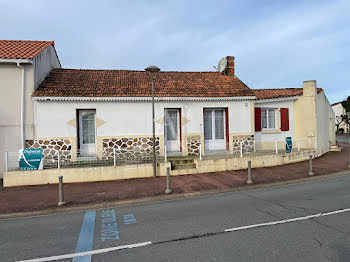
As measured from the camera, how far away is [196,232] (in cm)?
430

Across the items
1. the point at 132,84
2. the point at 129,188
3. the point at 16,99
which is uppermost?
the point at 132,84

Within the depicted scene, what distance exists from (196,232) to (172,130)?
25.0 ft

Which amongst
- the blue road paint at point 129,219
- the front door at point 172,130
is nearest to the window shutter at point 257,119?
the front door at point 172,130

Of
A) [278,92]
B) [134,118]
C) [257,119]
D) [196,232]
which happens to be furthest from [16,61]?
[278,92]

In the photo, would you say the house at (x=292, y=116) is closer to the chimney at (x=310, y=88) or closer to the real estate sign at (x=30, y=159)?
the chimney at (x=310, y=88)

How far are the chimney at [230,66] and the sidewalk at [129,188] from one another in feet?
21.9

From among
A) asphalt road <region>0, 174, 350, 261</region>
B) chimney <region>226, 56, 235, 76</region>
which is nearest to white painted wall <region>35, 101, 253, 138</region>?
chimney <region>226, 56, 235, 76</region>

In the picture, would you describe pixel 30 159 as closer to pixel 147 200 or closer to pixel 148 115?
pixel 147 200

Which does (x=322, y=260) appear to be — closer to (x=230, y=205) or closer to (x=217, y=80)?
(x=230, y=205)

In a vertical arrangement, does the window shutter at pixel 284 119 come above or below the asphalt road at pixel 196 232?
above

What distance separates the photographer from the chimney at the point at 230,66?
45.8 feet

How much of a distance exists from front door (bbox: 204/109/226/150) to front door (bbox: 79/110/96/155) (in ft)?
18.8

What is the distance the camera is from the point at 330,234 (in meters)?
4.04

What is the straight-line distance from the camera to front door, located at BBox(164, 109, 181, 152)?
37.9ft
